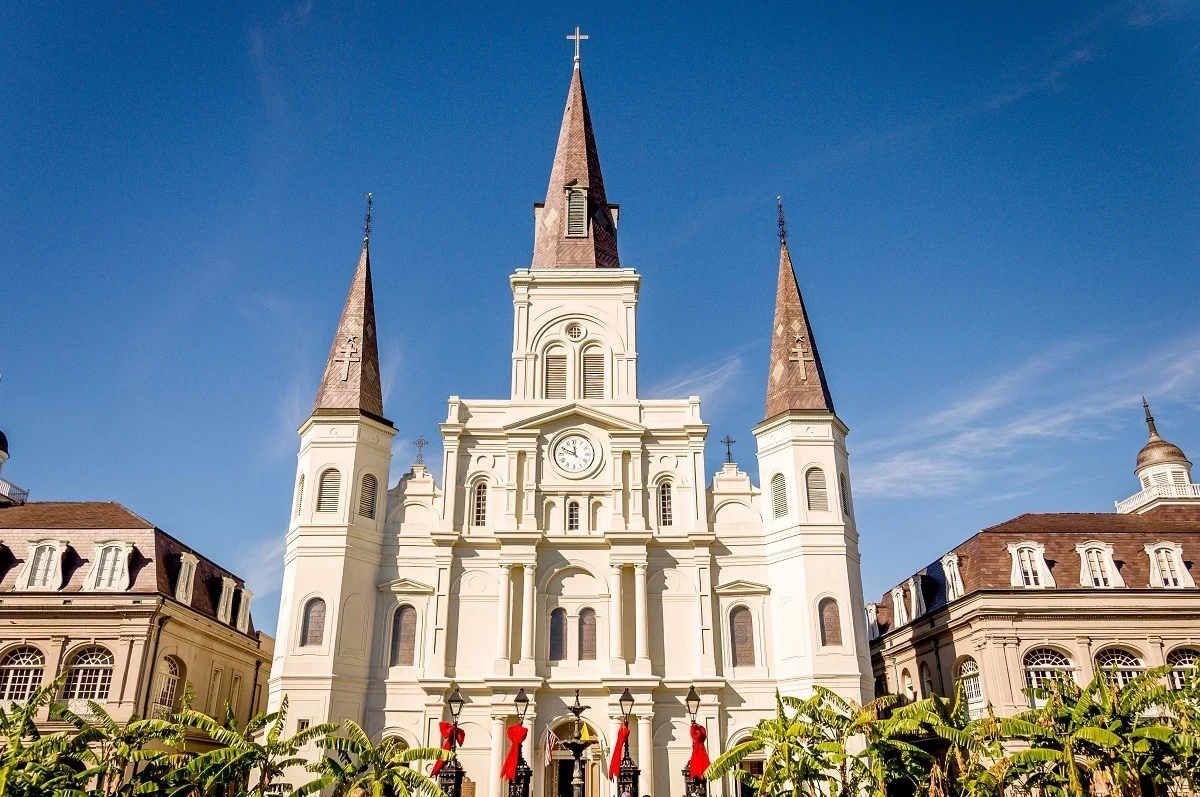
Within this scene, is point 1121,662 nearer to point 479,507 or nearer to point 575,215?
point 479,507

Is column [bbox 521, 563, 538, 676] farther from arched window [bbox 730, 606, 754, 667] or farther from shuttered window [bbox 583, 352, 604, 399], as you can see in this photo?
shuttered window [bbox 583, 352, 604, 399]

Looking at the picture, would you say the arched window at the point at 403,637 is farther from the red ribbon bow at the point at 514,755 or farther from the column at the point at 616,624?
the red ribbon bow at the point at 514,755

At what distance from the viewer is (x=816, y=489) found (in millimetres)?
34344

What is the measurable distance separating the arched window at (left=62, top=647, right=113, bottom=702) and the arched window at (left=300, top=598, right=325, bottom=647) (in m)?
6.68

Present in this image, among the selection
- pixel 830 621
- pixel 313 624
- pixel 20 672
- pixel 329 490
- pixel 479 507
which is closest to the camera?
pixel 20 672

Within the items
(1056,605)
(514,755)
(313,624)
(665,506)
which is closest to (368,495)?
(313,624)

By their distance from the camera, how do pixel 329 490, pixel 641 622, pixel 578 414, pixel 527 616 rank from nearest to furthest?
pixel 641 622, pixel 527 616, pixel 329 490, pixel 578 414

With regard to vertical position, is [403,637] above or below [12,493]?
below

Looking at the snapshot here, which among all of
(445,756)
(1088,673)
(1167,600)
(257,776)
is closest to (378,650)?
(257,776)

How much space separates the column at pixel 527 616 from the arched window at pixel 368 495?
20.9 feet

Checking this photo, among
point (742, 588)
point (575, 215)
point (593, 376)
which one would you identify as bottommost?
point (742, 588)

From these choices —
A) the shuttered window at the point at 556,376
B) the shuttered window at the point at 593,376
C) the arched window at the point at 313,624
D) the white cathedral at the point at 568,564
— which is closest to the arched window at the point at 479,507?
the white cathedral at the point at 568,564

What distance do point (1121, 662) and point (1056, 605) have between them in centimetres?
294

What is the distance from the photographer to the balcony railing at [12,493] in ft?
138
